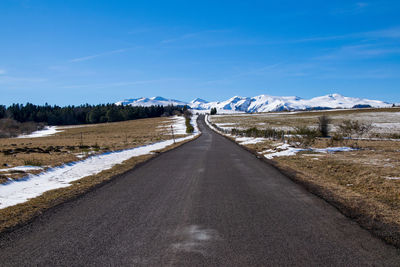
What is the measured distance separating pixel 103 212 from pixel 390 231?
18.5ft

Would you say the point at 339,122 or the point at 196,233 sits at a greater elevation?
the point at 339,122

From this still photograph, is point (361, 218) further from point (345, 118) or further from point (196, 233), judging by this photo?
point (345, 118)

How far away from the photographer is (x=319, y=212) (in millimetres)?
5836

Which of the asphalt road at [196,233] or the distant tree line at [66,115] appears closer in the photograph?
the asphalt road at [196,233]

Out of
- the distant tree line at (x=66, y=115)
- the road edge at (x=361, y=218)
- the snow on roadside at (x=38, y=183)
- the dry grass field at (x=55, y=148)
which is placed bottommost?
the dry grass field at (x=55, y=148)

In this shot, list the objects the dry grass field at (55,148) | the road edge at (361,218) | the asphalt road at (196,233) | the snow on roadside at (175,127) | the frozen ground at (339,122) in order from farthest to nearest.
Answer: the snow on roadside at (175,127)
the frozen ground at (339,122)
the dry grass field at (55,148)
the road edge at (361,218)
the asphalt road at (196,233)

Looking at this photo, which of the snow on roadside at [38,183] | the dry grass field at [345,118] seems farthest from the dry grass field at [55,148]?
the dry grass field at [345,118]

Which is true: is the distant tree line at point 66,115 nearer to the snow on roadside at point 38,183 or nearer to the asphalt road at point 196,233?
the snow on roadside at point 38,183

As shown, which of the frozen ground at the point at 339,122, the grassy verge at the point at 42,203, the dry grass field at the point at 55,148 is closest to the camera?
the grassy verge at the point at 42,203

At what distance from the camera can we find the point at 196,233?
15.5 ft

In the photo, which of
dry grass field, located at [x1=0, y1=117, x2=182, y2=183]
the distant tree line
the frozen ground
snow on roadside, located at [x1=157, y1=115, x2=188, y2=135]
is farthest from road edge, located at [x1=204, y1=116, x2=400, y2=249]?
the distant tree line

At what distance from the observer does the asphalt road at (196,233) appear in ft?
12.5

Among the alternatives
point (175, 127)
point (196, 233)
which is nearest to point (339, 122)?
point (175, 127)

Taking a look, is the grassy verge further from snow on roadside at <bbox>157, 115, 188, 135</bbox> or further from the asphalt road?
snow on roadside at <bbox>157, 115, 188, 135</bbox>
